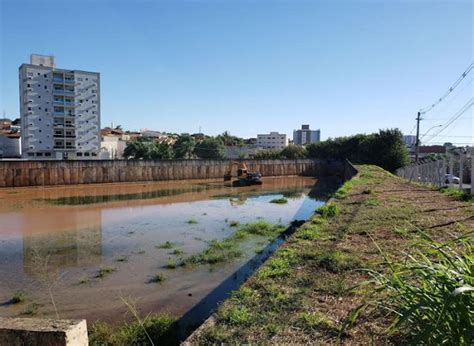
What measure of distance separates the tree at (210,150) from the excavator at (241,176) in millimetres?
29960

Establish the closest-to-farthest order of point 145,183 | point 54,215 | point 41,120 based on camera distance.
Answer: point 54,215 < point 145,183 < point 41,120

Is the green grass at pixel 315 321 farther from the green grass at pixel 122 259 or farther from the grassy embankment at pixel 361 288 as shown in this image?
the green grass at pixel 122 259

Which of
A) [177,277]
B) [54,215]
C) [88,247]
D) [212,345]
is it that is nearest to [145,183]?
[54,215]

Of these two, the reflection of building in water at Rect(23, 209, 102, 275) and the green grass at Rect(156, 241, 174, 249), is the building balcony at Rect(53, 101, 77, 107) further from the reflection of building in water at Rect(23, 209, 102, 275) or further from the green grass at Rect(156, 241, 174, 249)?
the green grass at Rect(156, 241, 174, 249)

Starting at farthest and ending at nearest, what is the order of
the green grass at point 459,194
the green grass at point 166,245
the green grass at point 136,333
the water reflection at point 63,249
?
the green grass at point 166,245 < the green grass at point 459,194 < the water reflection at point 63,249 < the green grass at point 136,333

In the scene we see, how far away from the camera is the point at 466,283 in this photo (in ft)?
6.12

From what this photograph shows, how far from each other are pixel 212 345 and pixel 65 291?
6307 mm

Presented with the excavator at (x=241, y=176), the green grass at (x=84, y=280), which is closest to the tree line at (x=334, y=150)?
the excavator at (x=241, y=176)

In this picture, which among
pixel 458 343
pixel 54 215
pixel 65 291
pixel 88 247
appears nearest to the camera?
pixel 458 343

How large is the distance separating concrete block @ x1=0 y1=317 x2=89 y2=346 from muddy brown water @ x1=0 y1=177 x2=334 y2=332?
7.86 ft

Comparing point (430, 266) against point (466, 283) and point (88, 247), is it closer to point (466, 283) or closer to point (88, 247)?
point (466, 283)

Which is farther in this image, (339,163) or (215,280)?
(339,163)

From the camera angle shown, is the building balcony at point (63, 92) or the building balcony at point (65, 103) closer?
the building balcony at point (63, 92)

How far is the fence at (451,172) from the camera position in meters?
13.0
